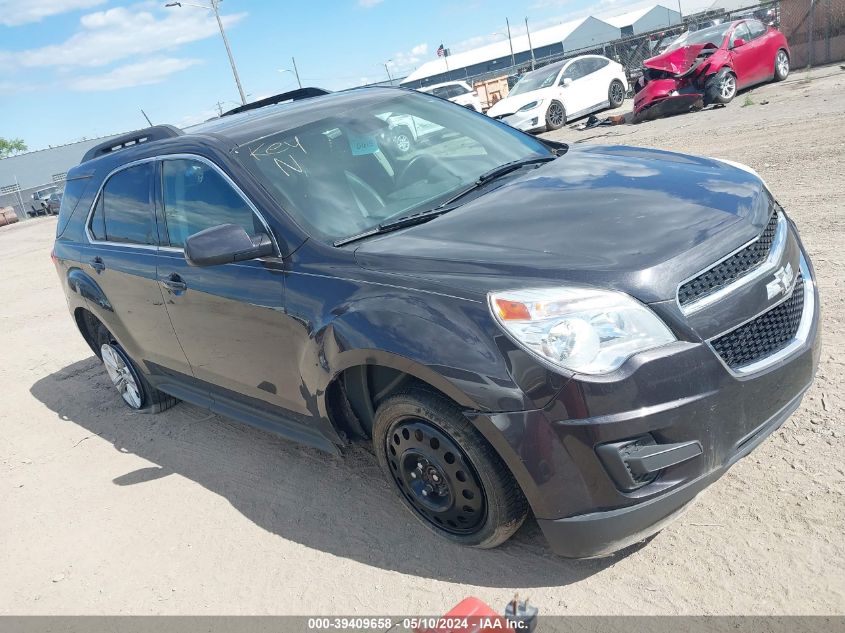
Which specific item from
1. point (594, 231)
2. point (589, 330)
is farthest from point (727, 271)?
point (589, 330)

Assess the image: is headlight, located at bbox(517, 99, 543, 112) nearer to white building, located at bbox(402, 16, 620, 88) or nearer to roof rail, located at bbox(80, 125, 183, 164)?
roof rail, located at bbox(80, 125, 183, 164)

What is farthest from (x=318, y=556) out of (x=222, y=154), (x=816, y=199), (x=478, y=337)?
(x=816, y=199)

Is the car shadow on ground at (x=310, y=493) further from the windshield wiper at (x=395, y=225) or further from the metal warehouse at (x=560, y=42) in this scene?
the metal warehouse at (x=560, y=42)

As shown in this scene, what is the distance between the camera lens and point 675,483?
2500 mm

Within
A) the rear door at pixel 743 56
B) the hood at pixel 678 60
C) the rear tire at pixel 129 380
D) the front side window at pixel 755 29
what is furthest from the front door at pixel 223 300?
the front side window at pixel 755 29

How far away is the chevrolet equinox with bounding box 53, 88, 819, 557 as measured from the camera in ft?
8.02

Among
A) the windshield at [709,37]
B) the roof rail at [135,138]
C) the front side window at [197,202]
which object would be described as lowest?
the windshield at [709,37]

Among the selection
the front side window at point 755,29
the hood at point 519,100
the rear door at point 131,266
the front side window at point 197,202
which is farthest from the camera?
the hood at point 519,100

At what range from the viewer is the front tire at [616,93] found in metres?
18.8

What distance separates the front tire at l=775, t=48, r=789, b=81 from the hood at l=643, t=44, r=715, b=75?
224 centimetres

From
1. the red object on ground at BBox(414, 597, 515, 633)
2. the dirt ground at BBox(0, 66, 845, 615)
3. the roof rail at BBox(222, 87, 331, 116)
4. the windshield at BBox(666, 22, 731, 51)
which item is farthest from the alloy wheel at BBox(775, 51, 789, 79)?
the red object on ground at BBox(414, 597, 515, 633)

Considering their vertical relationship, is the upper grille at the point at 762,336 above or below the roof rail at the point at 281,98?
below

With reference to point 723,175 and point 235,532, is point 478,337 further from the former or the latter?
point 235,532

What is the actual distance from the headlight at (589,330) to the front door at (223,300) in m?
1.33
